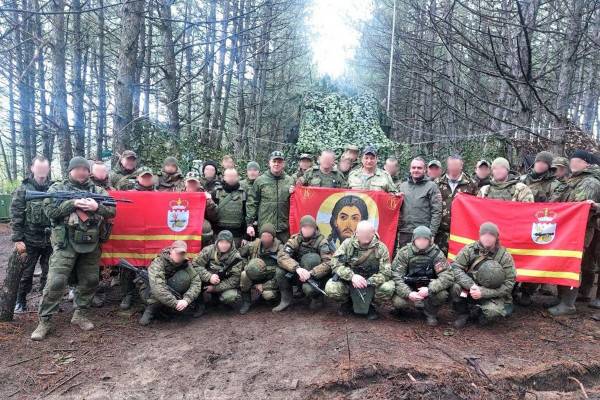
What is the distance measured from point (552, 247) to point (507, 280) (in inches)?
42.6

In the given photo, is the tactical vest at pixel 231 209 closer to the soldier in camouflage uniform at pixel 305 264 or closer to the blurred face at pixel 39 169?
the soldier in camouflage uniform at pixel 305 264

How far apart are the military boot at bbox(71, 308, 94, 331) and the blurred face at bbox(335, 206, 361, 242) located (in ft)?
12.9

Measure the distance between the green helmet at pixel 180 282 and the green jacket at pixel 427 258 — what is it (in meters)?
2.86

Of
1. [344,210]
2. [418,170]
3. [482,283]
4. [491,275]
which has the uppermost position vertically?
[418,170]

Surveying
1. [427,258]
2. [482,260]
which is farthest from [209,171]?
[482,260]

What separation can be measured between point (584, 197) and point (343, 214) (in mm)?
3519

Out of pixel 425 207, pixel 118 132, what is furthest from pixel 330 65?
pixel 425 207

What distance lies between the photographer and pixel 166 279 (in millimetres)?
5711

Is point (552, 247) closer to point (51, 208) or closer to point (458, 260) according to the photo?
point (458, 260)

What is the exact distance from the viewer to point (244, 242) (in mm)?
6504

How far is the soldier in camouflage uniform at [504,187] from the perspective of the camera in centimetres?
619

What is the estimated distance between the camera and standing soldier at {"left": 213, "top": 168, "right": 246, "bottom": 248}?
6.82 metres

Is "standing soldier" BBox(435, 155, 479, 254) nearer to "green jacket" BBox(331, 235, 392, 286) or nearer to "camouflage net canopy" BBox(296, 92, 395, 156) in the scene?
"green jacket" BBox(331, 235, 392, 286)

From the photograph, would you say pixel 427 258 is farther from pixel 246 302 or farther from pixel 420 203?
pixel 246 302
